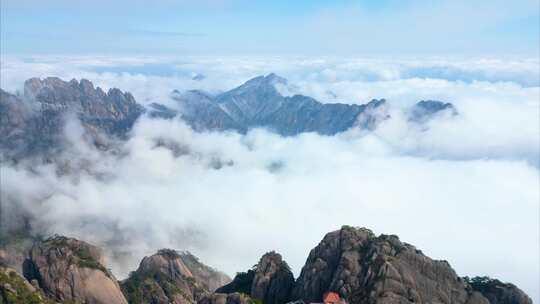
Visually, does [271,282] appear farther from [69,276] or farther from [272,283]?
[69,276]

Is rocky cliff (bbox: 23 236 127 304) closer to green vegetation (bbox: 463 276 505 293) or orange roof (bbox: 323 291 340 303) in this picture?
orange roof (bbox: 323 291 340 303)

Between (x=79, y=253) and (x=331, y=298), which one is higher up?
(x=331, y=298)

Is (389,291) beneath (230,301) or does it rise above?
above

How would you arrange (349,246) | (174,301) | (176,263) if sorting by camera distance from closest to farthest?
(349,246) < (174,301) < (176,263)

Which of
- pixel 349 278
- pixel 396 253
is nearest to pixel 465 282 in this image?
pixel 396 253

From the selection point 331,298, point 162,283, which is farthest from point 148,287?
point 331,298

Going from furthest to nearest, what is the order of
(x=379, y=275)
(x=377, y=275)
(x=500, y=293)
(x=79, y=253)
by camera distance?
1. (x=79, y=253)
2. (x=500, y=293)
3. (x=377, y=275)
4. (x=379, y=275)

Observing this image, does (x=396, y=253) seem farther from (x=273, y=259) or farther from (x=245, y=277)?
(x=245, y=277)

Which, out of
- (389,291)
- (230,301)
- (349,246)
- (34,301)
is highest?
(349,246)

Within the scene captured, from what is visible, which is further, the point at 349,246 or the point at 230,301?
the point at 349,246
